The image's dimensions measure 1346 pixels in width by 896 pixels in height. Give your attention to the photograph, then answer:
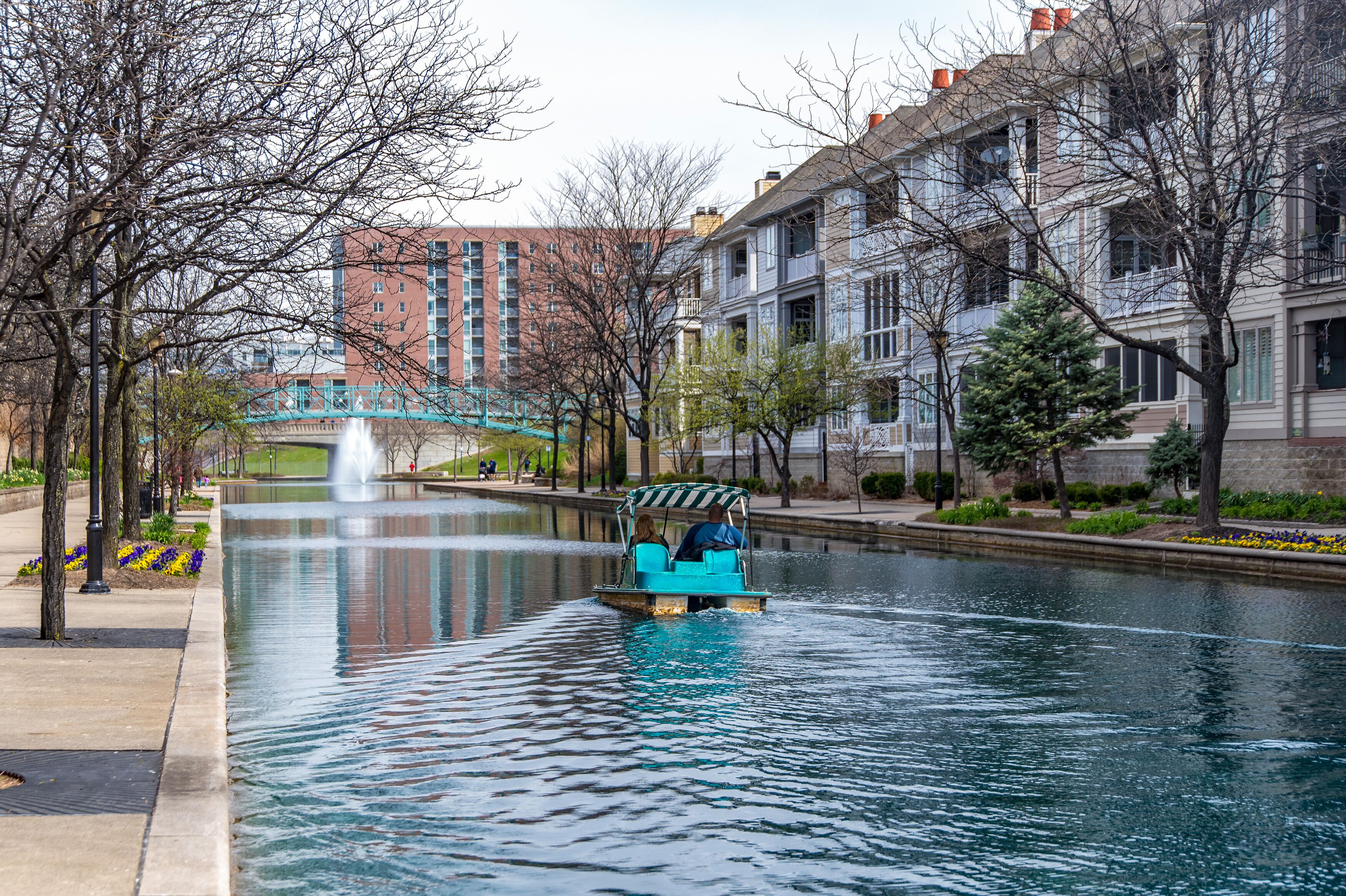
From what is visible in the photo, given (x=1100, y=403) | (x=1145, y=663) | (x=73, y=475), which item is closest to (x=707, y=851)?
(x=1145, y=663)

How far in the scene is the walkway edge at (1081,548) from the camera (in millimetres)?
21094

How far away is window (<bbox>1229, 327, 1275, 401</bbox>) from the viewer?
33.3m

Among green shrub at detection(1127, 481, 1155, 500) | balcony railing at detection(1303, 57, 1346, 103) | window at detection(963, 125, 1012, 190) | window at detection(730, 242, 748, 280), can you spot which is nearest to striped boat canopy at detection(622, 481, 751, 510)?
window at detection(963, 125, 1012, 190)

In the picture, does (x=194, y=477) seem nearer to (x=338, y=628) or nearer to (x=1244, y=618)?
(x=338, y=628)

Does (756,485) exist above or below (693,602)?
above

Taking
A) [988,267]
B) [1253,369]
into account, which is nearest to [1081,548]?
[988,267]

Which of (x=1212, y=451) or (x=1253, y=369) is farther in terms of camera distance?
(x=1253, y=369)

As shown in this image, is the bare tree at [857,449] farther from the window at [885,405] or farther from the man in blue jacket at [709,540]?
the man in blue jacket at [709,540]

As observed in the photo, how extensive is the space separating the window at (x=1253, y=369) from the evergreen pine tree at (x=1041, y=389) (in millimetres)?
2975

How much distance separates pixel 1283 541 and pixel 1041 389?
1081 cm

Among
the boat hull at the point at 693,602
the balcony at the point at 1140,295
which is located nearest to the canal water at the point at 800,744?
the boat hull at the point at 693,602

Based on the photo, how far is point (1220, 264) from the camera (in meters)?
24.4

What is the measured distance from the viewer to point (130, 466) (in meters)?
26.0

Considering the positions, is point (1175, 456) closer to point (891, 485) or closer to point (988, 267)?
point (988, 267)
